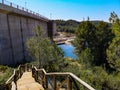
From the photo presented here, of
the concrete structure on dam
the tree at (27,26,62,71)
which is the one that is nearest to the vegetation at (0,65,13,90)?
the concrete structure on dam

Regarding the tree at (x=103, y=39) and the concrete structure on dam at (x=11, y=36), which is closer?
the concrete structure on dam at (x=11, y=36)

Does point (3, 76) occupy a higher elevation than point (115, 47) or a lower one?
lower

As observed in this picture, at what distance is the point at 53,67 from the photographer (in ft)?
91.7

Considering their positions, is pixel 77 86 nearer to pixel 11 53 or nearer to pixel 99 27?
pixel 11 53

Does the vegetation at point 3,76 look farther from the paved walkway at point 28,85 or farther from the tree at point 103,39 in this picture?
the tree at point 103,39

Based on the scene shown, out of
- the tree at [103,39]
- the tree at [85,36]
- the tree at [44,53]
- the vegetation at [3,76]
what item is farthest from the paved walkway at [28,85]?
the tree at [103,39]

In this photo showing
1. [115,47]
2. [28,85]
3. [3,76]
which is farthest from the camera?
[115,47]

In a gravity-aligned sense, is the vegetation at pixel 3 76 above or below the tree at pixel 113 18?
below

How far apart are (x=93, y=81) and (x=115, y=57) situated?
10.3 ft

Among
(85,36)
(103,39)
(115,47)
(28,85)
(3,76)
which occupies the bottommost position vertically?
(3,76)

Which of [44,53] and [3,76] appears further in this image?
[44,53]

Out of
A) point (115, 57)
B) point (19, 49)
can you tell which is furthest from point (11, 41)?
point (115, 57)

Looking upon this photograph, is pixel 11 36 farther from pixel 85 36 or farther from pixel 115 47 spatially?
pixel 85 36

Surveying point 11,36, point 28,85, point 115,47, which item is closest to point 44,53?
point 11,36
